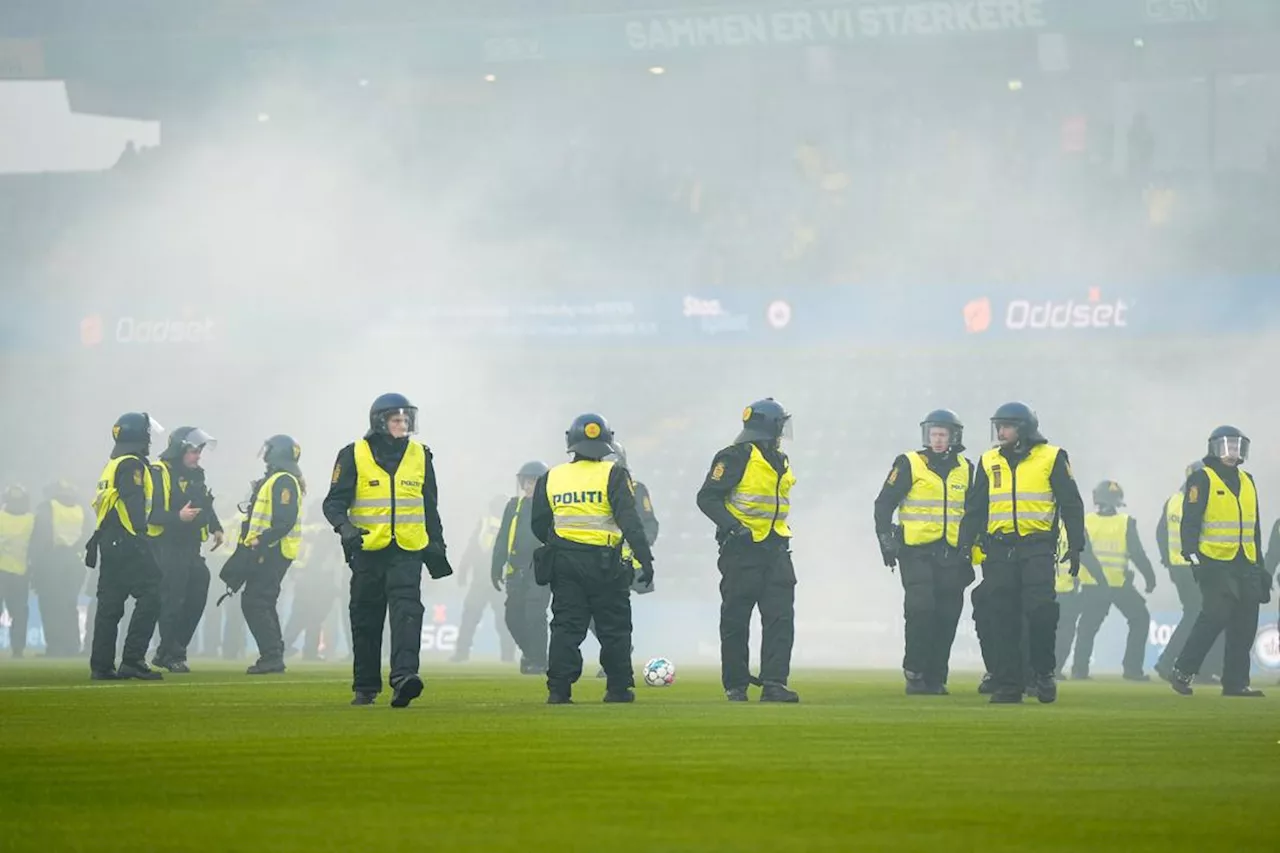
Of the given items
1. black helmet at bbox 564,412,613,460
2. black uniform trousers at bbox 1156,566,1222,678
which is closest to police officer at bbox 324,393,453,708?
black helmet at bbox 564,412,613,460

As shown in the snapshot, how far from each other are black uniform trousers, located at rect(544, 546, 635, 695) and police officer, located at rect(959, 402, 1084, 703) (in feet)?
8.46

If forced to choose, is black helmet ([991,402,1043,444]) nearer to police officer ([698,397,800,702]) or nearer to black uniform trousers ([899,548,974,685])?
police officer ([698,397,800,702])

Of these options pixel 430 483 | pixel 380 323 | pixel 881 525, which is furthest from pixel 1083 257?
pixel 430 483

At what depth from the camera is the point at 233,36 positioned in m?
41.0

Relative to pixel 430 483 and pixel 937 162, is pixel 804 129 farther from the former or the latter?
pixel 430 483

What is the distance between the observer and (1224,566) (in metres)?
16.5

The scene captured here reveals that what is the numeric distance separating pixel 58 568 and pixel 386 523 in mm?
17528

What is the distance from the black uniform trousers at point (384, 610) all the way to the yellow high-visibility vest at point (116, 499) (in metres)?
4.10

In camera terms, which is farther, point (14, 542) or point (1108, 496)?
point (14, 542)

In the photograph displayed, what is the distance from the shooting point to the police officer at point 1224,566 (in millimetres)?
16312

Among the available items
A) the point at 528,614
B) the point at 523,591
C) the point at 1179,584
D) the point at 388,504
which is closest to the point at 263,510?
the point at 523,591

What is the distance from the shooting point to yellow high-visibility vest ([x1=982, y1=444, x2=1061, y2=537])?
1366 centimetres

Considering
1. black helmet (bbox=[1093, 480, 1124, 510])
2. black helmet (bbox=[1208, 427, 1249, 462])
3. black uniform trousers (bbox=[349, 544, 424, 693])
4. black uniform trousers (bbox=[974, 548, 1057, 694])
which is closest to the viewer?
black uniform trousers (bbox=[349, 544, 424, 693])

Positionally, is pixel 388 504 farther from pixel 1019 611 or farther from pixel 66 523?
pixel 66 523
